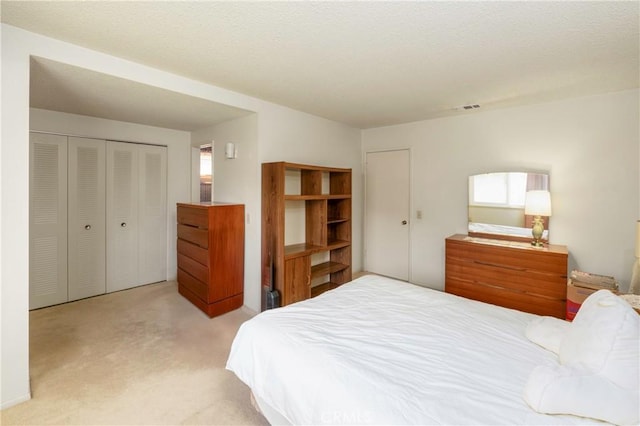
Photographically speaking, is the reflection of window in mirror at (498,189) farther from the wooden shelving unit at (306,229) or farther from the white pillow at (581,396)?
the white pillow at (581,396)

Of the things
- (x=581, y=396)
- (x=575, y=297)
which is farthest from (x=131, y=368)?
(x=575, y=297)

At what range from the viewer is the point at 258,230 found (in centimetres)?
336

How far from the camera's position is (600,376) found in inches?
→ 43.2

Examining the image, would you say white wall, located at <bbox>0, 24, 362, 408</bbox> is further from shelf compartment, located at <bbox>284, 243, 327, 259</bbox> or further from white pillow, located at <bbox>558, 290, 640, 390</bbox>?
white pillow, located at <bbox>558, 290, 640, 390</bbox>

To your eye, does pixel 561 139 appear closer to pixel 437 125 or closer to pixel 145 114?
pixel 437 125

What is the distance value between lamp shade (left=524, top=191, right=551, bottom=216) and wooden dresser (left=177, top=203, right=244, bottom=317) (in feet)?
10.3

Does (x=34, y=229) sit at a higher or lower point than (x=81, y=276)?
higher

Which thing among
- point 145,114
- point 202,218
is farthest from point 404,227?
point 145,114

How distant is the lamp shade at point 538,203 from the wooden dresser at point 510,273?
0.36m

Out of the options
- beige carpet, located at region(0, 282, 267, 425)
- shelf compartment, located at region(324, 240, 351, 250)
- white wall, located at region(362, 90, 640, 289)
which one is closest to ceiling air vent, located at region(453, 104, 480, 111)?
white wall, located at region(362, 90, 640, 289)

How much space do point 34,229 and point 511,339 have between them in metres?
4.58

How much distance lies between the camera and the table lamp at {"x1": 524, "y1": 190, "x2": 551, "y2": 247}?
308 cm

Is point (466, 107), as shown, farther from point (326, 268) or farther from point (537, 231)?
point (326, 268)

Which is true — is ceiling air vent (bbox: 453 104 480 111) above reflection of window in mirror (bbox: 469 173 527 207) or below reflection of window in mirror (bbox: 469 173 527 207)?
above
